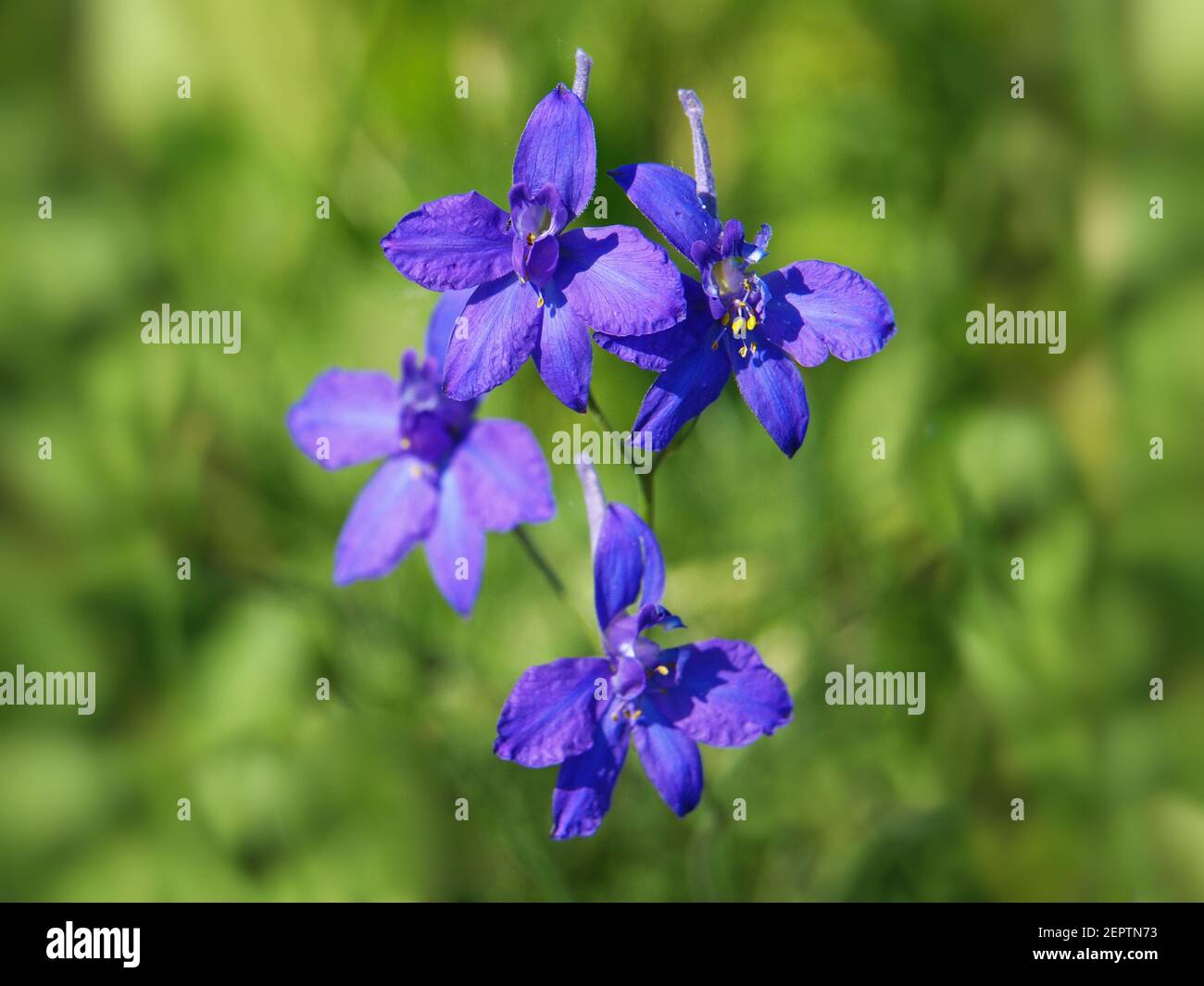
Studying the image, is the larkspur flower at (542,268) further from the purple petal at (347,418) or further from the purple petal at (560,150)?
the purple petal at (347,418)

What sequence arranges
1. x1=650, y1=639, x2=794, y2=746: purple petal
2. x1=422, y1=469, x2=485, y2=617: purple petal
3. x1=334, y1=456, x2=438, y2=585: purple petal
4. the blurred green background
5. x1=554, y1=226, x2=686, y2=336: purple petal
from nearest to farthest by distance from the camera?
x1=554, y1=226, x2=686, y2=336: purple petal, x1=650, y1=639, x2=794, y2=746: purple petal, x1=422, y1=469, x2=485, y2=617: purple petal, x1=334, y1=456, x2=438, y2=585: purple petal, the blurred green background

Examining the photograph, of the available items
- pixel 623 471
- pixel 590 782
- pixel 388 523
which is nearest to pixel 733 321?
pixel 590 782

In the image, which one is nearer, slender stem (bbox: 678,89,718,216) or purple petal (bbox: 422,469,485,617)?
slender stem (bbox: 678,89,718,216)

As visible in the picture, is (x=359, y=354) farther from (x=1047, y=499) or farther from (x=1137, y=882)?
(x=1137, y=882)

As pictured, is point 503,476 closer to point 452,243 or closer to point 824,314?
point 452,243

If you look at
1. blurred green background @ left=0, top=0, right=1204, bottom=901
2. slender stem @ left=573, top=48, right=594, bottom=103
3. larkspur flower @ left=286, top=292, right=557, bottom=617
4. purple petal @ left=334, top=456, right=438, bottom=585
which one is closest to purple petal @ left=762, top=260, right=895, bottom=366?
slender stem @ left=573, top=48, right=594, bottom=103

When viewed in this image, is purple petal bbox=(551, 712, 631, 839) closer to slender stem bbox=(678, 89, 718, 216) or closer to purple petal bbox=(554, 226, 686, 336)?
purple petal bbox=(554, 226, 686, 336)

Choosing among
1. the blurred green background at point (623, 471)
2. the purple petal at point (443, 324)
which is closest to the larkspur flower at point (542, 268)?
the purple petal at point (443, 324)
